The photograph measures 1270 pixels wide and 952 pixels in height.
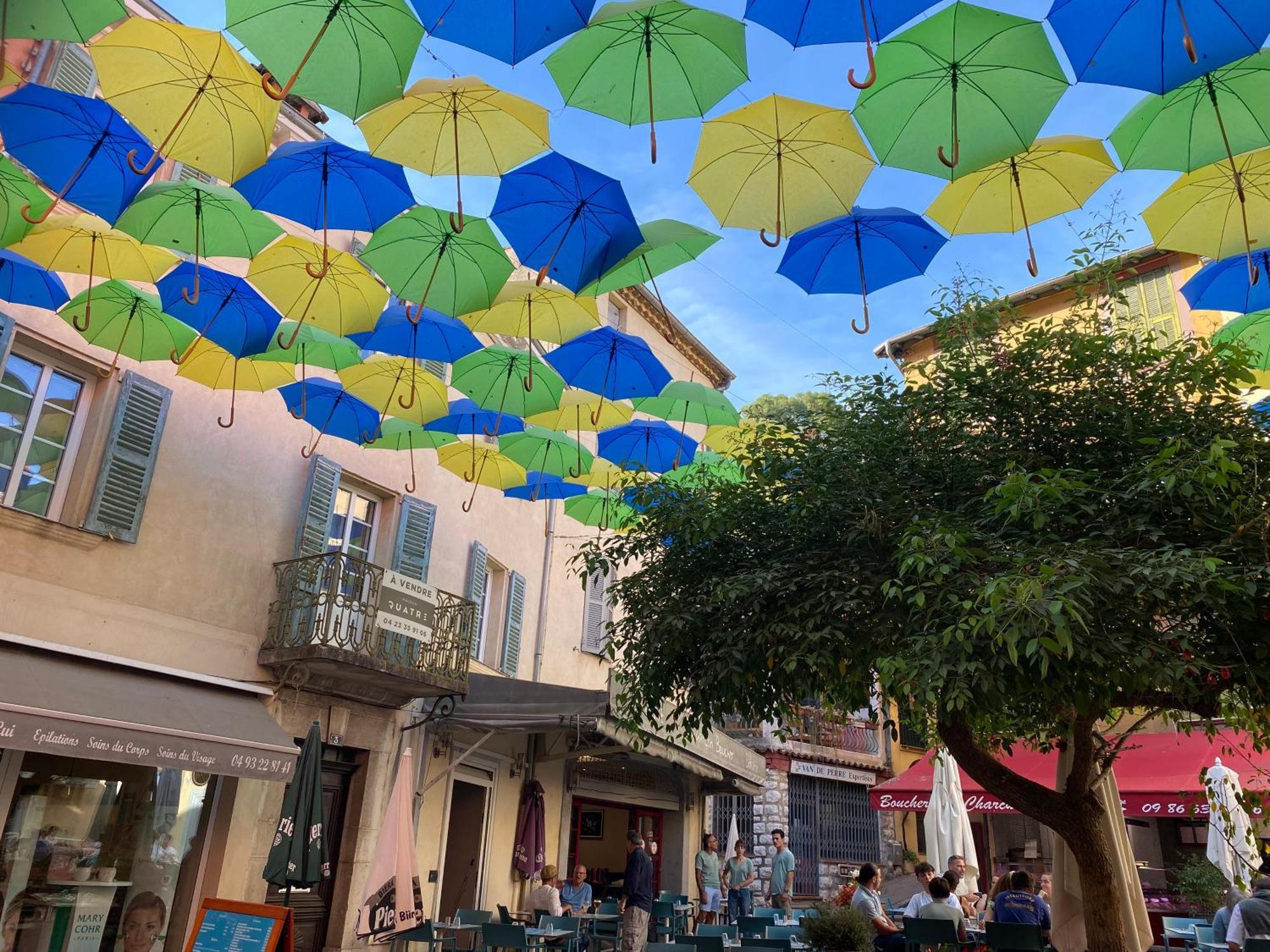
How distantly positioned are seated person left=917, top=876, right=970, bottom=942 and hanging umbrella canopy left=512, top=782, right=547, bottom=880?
613 centimetres

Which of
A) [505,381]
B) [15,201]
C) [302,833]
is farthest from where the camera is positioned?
[505,381]

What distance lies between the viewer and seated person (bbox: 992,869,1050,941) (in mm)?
9156

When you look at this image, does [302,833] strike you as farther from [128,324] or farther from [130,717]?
[128,324]

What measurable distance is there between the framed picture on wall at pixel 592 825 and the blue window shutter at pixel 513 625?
5484 millimetres

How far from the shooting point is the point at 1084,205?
294 inches

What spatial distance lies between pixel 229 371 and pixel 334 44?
4681mm

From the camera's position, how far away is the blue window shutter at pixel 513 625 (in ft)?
46.3

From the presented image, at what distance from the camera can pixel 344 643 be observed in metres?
10.1

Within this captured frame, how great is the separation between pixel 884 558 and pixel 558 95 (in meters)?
4.27

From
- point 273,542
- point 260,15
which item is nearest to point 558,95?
point 260,15

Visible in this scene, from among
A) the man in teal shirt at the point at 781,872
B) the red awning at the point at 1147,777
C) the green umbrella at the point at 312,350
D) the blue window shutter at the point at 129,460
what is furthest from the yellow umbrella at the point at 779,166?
the man in teal shirt at the point at 781,872

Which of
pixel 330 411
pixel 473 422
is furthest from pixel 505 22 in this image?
pixel 330 411

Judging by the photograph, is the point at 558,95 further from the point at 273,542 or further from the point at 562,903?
the point at 562,903

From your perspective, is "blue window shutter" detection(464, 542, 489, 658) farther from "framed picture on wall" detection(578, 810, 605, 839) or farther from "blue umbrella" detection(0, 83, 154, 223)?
"blue umbrella" detection(0, 83, 154, 223)
